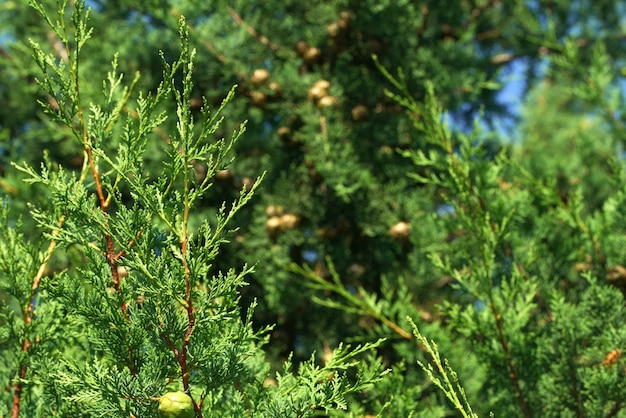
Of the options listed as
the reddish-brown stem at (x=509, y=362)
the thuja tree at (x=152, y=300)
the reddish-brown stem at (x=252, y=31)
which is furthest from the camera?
the reddish-brown stem at (x=252, y=31)

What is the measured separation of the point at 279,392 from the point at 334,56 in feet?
6.79

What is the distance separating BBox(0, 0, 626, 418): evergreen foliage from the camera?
4.29 ft

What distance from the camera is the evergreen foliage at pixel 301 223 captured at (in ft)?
4.29

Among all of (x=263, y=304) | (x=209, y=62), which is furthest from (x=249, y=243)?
(x=209, y=62)

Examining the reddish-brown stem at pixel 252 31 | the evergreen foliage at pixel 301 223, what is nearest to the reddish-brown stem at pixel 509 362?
the evergreen foliage at pixel 301 223

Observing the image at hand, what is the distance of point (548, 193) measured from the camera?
2.42 m

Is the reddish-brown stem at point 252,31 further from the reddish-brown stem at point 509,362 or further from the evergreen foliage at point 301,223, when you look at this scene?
the reddish-brown stem at point 509,362

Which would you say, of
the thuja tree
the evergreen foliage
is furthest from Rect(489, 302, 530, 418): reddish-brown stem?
the thuja tree

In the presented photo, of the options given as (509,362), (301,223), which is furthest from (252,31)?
(509,362)

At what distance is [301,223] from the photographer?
2939 mm

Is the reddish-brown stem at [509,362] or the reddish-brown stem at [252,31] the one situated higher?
the reddish-brown stem at [252,31]

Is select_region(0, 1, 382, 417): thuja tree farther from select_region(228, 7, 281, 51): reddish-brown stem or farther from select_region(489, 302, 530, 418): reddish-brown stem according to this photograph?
select_region(228, 7, 281, 51): reddish-brown stem

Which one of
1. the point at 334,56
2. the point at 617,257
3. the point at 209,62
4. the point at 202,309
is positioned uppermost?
the point at 334,56

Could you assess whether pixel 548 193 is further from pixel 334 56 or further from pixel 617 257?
pixel 334 56
